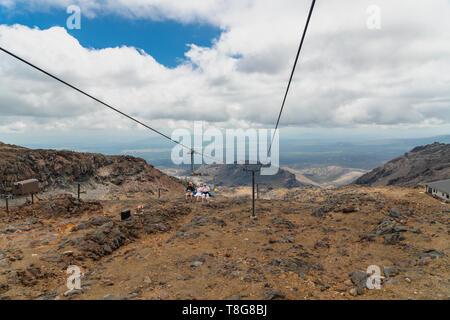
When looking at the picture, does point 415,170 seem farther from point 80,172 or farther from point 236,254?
point 80,172

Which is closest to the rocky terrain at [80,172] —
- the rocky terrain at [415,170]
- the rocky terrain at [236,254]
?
the rocky terrain at [236,254]

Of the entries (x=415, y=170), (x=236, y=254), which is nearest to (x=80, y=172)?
(x=236, y=254)

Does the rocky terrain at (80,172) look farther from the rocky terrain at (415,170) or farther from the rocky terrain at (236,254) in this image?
the rocky terrain at (415,170)

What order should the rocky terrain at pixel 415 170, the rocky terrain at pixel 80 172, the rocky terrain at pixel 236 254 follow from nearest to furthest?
the rocky terrain at pixel 236 254, the rocky terrain at pixel 80 172, the rocky terrain at pixel 415 170

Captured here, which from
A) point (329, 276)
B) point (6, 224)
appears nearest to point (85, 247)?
point (6, 224)

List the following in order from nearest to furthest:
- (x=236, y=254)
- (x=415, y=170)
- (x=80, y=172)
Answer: (x=236, y=254)
(x=80, y=172)
(x=415, y=170)

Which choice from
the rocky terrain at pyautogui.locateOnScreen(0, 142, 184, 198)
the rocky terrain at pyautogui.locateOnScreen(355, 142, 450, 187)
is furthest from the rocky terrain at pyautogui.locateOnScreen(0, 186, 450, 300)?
the rocky terrain at pyautogui.locateOnScreen(355, 142, 450, 187)
